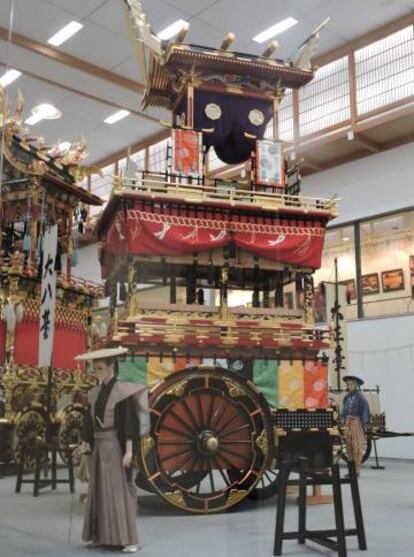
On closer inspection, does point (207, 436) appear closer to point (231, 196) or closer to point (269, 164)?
point (231, 196)

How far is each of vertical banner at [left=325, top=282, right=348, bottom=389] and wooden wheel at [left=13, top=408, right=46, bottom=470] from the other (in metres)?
2.08

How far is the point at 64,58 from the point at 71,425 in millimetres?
2099

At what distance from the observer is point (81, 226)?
14.4ft

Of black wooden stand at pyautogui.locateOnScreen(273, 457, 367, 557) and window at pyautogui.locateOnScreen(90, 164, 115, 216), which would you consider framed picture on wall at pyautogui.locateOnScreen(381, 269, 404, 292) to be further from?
window at pyautogui.locateOnScreen(90, 164, 115, 216)

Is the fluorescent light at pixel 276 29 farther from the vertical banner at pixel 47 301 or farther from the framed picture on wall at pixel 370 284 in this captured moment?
the vertical banner at pixel 47 301

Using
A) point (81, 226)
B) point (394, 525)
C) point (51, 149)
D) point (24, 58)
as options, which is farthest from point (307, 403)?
point (24, 58)

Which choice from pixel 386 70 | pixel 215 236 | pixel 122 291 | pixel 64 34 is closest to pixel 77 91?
pixel 64 34

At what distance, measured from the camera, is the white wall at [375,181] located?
5.23 m

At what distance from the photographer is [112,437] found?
3.94 metres

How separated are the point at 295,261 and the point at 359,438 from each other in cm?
195

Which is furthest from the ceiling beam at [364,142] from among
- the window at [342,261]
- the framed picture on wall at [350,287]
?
the framed picture on wall at [350,287]

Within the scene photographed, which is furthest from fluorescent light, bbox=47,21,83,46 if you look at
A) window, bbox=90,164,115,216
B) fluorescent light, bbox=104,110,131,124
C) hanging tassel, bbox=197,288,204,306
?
hanging tassel, bbox=197,288,204,306

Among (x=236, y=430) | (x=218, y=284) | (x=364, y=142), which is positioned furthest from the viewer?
(x=218, y=284)

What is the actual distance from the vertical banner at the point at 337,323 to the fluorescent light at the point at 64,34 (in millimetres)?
2300
